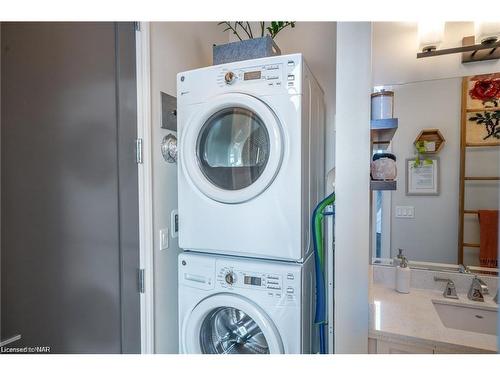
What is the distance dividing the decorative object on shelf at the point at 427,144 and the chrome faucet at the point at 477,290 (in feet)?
2.17

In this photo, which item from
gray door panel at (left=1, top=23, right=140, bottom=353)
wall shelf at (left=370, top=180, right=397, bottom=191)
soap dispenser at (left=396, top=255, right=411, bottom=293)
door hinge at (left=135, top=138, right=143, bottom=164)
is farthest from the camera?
soap dispenser at (left=396, top=255, right=411, bottom=293)

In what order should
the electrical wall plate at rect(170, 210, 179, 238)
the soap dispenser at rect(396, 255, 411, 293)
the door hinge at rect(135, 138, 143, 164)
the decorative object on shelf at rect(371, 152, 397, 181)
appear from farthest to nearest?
1. the electrical wall plate at rect(170, 210, 179, 238)
2. the soap dispenser at rect(396, 255, 411, 293)
3. the door hinge at rect(135, 138, 143, 164)
4. the decorative object on shelf at rect(371, 152, 397, 181)

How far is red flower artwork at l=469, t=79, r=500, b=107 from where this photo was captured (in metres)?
1.32

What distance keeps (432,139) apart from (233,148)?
1129 millimetres

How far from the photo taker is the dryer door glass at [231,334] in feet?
4.50

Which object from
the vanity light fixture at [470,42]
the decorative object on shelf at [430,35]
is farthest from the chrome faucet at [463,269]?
the decorative object on shelf at [430,35]

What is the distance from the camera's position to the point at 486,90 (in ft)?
4.39

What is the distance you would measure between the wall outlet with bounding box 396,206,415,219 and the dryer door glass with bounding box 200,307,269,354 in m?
1.06

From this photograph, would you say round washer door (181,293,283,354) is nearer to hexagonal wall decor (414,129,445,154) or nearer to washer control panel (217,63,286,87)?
washer control panel (217,63,286,87)

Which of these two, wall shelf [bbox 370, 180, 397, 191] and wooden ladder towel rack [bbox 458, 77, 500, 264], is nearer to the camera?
wall shelf [bbox 370, 180, 397, 191]

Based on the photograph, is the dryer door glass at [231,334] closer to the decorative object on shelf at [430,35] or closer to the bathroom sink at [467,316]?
the bathroom sink at [467,316]

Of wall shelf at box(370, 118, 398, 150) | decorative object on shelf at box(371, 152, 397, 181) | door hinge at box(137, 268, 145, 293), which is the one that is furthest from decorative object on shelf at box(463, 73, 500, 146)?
door hinge at box(137, 268, 145, 293)

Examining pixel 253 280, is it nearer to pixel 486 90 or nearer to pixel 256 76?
pixel 256 76
